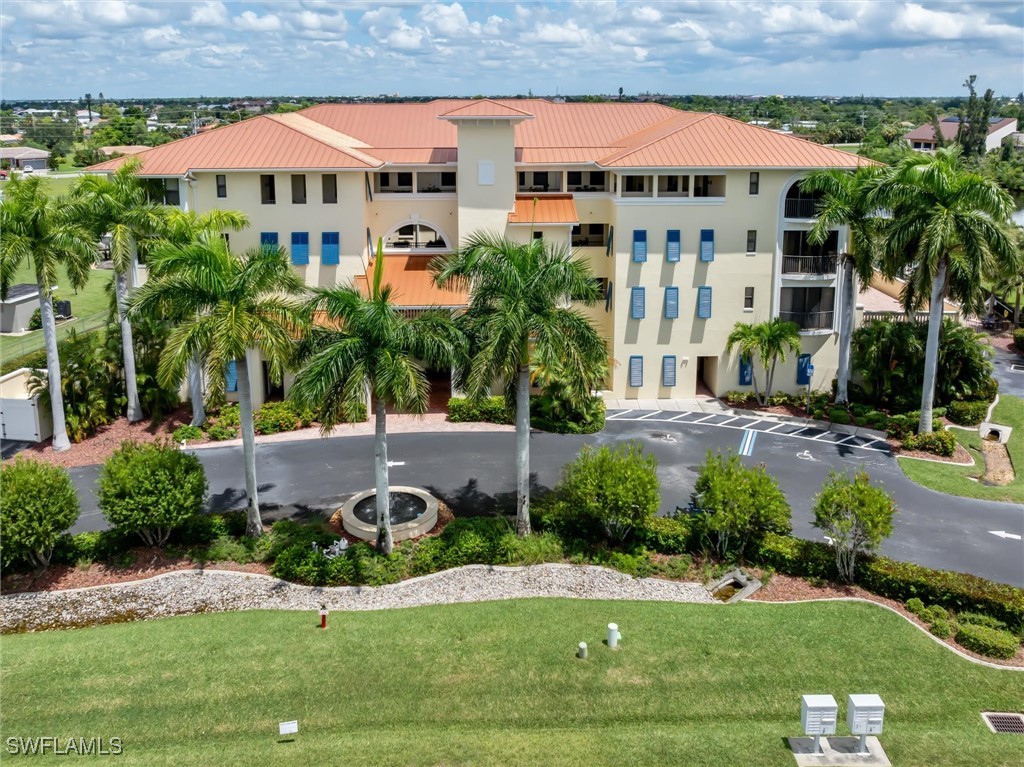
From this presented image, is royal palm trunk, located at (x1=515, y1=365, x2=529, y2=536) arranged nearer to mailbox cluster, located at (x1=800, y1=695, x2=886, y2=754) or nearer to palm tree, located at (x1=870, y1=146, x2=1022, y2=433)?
mailbox cluster, located at (x1=800, y1=695, x2=886, y2=754)

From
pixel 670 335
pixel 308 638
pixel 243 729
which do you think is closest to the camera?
pixel 243 729

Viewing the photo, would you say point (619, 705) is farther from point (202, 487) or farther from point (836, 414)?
point (836, 414)

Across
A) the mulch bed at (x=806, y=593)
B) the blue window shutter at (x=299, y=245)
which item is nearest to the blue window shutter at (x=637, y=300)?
the blue window shutter at (x=299, y=245)

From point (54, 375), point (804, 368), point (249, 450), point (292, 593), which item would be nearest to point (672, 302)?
point (804, 368)

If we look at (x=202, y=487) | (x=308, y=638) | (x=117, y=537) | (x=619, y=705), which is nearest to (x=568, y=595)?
(x=619, y=705)

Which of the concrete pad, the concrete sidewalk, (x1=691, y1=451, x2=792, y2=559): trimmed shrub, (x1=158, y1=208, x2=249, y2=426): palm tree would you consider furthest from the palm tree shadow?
the concrete pad

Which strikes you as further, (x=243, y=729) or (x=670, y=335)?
(x=670, y=335)

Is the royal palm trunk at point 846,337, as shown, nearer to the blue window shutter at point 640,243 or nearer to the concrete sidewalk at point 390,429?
the blue window shutter at point 640,243
